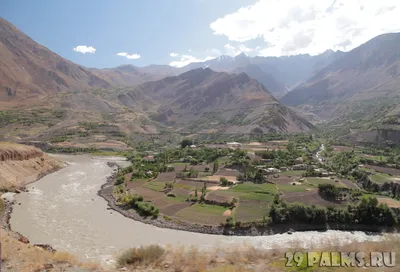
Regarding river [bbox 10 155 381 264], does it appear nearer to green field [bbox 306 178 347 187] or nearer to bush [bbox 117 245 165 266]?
bush [bbox 117 245 165 266]

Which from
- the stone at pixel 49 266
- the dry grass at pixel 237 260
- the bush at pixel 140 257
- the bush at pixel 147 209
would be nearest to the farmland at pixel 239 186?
the bush at pixel 147 209

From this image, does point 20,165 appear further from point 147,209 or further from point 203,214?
point 203,214

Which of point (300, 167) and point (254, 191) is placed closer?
point (254, 191)

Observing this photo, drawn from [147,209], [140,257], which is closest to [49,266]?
[140,257]

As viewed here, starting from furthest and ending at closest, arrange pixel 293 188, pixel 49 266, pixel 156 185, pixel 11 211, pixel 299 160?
pixel 299 160
pixel 156 185
pixel 293 188
pixel 11 211
pixel 49 266

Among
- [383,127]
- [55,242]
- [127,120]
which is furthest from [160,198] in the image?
[127,120]

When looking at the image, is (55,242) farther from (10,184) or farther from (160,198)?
(10,184)
